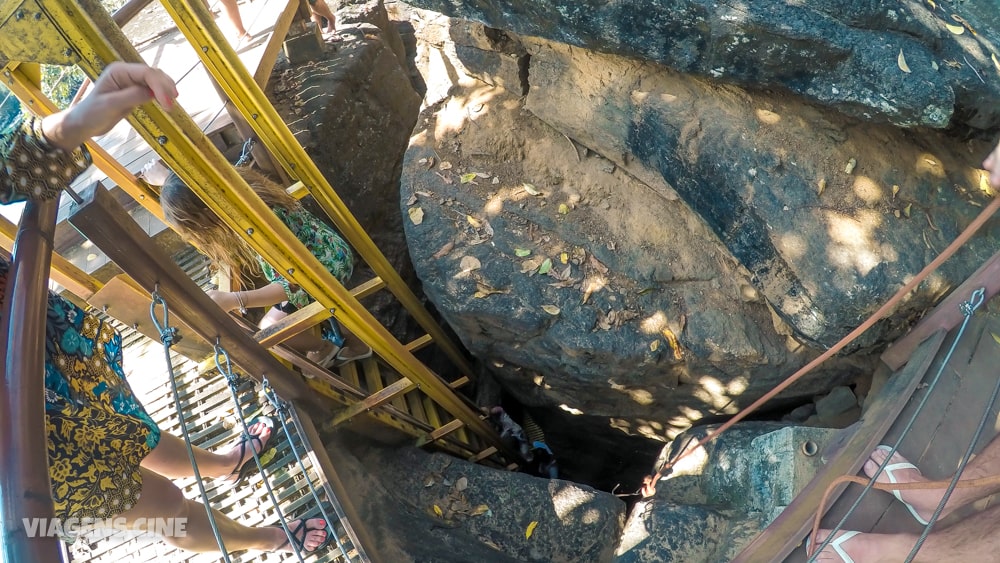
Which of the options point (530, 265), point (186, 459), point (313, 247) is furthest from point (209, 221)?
point (530, 265)

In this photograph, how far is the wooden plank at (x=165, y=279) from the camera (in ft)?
5.50

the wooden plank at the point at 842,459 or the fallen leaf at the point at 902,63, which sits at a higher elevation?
the fallen leaf at the point at 902,63

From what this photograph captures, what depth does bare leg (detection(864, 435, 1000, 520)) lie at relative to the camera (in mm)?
2018

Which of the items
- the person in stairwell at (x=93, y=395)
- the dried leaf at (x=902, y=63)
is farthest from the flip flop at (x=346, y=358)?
the dried leaf at (x=902, y=63)

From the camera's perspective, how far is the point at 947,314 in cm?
256

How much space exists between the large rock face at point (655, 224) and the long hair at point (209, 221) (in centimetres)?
121

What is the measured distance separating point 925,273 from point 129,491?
283 cm

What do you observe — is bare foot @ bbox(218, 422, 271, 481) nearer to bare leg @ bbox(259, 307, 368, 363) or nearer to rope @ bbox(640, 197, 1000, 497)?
bare leg @ bbox(259, 307, 368, 363)

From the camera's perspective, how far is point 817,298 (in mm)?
2896

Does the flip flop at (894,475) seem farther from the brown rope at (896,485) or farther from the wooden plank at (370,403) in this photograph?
the wooden plank at (370,403)

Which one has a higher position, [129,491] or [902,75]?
[129,491]

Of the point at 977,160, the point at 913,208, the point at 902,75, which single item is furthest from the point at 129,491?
the point at 977,160

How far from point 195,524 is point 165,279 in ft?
3.17

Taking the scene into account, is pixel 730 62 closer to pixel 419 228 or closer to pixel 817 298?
pixel 817 298
